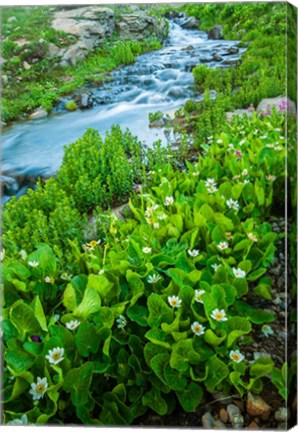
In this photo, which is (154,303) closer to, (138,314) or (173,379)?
(138,314)

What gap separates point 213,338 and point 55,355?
1.64ft

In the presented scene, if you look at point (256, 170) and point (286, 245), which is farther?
point (256, 170)

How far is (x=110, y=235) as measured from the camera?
2.17 metres

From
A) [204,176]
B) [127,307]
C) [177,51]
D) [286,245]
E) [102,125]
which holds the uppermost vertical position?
Result: [177,51]

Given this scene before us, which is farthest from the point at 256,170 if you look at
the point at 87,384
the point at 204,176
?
the point at 87,384

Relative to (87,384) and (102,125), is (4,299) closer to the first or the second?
(87,384)

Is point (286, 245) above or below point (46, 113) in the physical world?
below

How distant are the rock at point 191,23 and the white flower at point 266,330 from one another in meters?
1.01

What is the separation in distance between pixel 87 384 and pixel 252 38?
1.24 meters

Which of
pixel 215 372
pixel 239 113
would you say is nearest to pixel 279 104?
pixel 239 113

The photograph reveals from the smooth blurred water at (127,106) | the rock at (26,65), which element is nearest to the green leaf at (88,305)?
the smooth blurred water at (127,106)

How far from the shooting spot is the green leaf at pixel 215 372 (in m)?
2.00

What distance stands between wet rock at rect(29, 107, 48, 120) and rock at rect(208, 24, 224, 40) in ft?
2.02

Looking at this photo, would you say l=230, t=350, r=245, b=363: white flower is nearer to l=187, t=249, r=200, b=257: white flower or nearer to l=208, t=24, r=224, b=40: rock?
l=187, t=249, r=200, b=257: white flower
